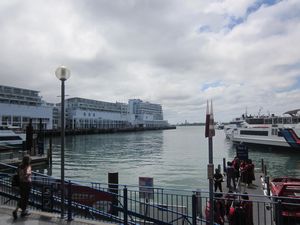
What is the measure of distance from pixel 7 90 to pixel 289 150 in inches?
4045

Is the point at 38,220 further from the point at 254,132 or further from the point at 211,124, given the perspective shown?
the point at 254,132

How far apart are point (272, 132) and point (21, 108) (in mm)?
85510

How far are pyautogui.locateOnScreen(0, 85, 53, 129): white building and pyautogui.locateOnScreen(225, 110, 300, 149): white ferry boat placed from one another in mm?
69382

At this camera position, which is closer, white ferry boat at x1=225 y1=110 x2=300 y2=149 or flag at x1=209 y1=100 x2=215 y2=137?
Result: flag at x1=209 y1=100 x2=215 y2=137

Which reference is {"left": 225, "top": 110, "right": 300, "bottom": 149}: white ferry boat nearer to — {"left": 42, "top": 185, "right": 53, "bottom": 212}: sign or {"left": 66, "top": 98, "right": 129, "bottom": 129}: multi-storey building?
{"left": 42, "top": 185, "right": 53, "bottom": 212}: sign

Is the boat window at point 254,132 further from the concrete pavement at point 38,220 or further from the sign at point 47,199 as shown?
the concrete pavement at point 38,220

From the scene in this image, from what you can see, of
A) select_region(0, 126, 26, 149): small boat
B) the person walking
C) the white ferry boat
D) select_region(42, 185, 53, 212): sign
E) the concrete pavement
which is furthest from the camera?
select_region(0, 126, 26, 149): small boat

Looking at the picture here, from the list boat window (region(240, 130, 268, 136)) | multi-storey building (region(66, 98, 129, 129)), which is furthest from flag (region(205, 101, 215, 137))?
multi-storey building (region(66, 98, 129, 129))

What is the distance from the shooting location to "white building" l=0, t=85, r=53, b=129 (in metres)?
101

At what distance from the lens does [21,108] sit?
106 m

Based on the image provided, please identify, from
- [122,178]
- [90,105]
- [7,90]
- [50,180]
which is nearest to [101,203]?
[50,180]

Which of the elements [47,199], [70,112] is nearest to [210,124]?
[47,199]

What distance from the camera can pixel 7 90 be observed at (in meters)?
115

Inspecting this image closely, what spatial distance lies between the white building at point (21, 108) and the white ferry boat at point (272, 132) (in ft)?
228
